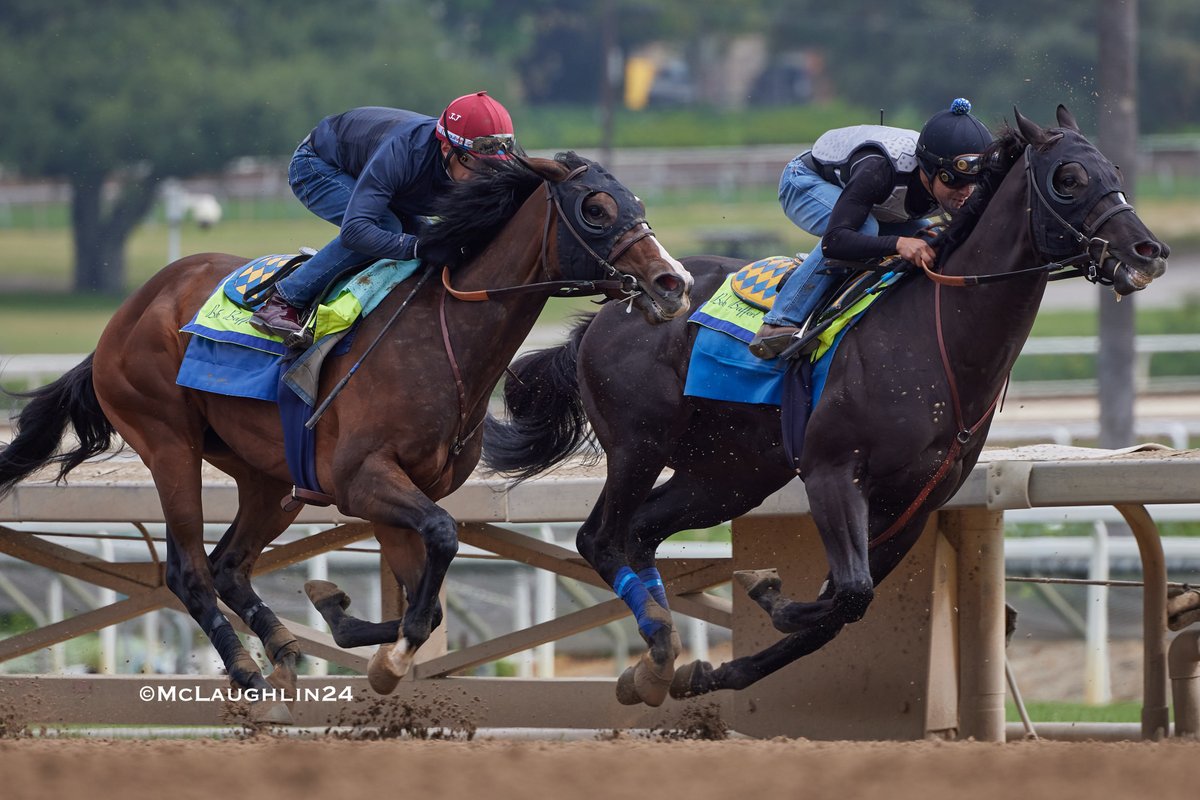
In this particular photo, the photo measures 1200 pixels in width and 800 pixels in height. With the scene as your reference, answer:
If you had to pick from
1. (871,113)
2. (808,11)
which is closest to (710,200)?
(871,113)

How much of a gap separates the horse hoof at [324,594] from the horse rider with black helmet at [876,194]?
56.9 inches

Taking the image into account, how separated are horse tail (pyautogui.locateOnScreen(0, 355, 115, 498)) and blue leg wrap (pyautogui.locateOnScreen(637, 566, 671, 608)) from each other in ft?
6.28

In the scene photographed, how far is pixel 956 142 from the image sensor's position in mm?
5121

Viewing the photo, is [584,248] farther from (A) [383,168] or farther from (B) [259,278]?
(B) [259,278]

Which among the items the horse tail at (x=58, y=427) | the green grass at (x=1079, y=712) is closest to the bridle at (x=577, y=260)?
the horse tail at (x=58, y=427)

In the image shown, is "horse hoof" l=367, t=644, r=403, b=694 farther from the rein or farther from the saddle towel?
the rein

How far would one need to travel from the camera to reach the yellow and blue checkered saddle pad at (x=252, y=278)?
5.54m

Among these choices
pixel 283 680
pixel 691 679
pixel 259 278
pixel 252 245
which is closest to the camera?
pixel 283 680

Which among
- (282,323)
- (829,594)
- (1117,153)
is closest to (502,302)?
(282,323)

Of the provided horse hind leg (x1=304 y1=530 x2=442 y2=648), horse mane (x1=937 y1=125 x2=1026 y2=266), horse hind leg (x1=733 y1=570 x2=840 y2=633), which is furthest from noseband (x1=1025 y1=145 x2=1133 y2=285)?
horse hind leg (x1=304 y1=530 x2=442 y2=648)

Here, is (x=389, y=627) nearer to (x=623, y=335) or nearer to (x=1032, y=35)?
(x=623, y=335)

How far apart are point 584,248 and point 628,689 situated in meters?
1.32

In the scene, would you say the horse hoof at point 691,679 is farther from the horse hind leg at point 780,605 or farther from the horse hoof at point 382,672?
the horse hoof at point 382,672

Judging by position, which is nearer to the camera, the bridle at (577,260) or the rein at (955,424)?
the bridle at (577,260)
